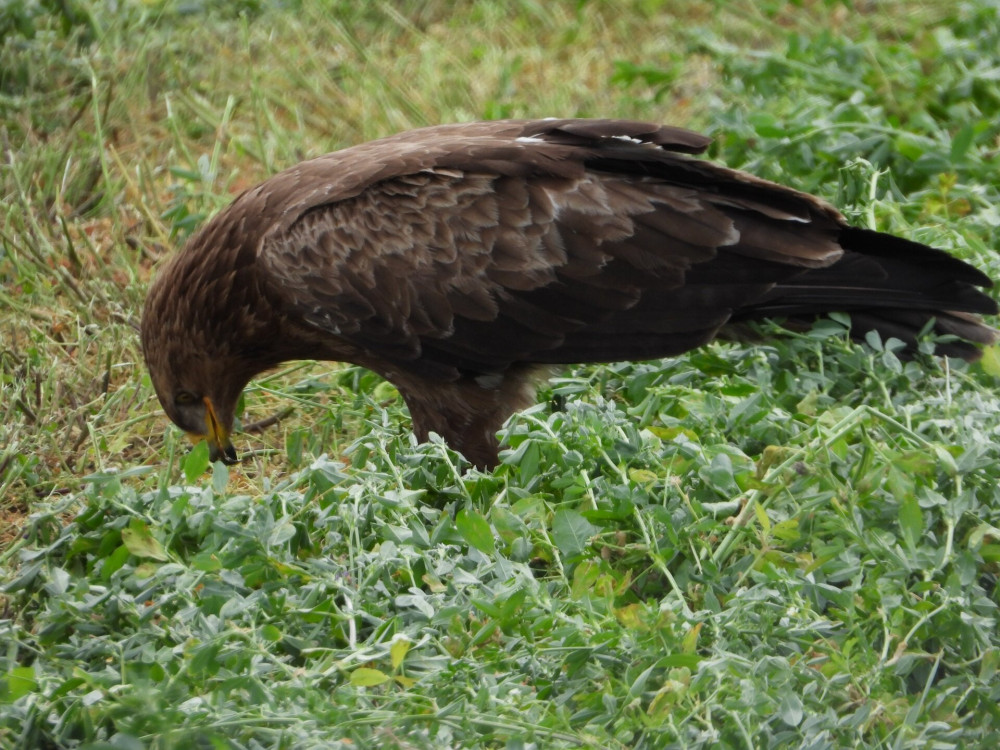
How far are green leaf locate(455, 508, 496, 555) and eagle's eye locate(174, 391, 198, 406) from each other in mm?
1662

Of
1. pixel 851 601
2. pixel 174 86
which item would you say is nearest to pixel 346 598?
pixel 851 601

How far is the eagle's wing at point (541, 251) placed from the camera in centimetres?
438

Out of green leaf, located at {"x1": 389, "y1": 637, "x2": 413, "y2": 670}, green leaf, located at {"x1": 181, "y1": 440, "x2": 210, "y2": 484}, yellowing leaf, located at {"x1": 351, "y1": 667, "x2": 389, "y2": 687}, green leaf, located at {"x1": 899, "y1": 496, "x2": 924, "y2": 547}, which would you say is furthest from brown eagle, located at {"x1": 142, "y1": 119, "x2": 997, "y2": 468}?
yellowing leaf, located at {"x1": 351, "y1": 667, "x2": 389, "y2": 687}

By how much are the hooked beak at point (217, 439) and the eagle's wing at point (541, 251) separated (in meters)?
0.63

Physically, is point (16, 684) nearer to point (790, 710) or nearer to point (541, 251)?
point (790, 710)

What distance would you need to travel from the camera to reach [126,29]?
7.25 m

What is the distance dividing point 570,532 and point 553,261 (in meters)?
1.17

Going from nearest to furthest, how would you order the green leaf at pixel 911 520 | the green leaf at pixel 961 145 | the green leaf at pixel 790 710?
the green leaf at pixel 790 710 < the green leaf at pixel 911 520 < the green leaf at pixel 961 145

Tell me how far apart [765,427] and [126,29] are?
15.1 feet

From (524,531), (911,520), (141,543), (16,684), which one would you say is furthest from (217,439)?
(911,520)

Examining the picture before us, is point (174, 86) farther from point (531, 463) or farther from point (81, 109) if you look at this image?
point (531, 463)

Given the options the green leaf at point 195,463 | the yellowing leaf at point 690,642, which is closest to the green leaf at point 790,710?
the yellowing leaf at point 690,642

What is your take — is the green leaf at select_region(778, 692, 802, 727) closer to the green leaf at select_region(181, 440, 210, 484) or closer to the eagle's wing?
the green leaf at select_region(181, 440, 210, 484)

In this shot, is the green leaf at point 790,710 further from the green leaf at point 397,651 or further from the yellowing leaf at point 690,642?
the green leaf at point 397,651
